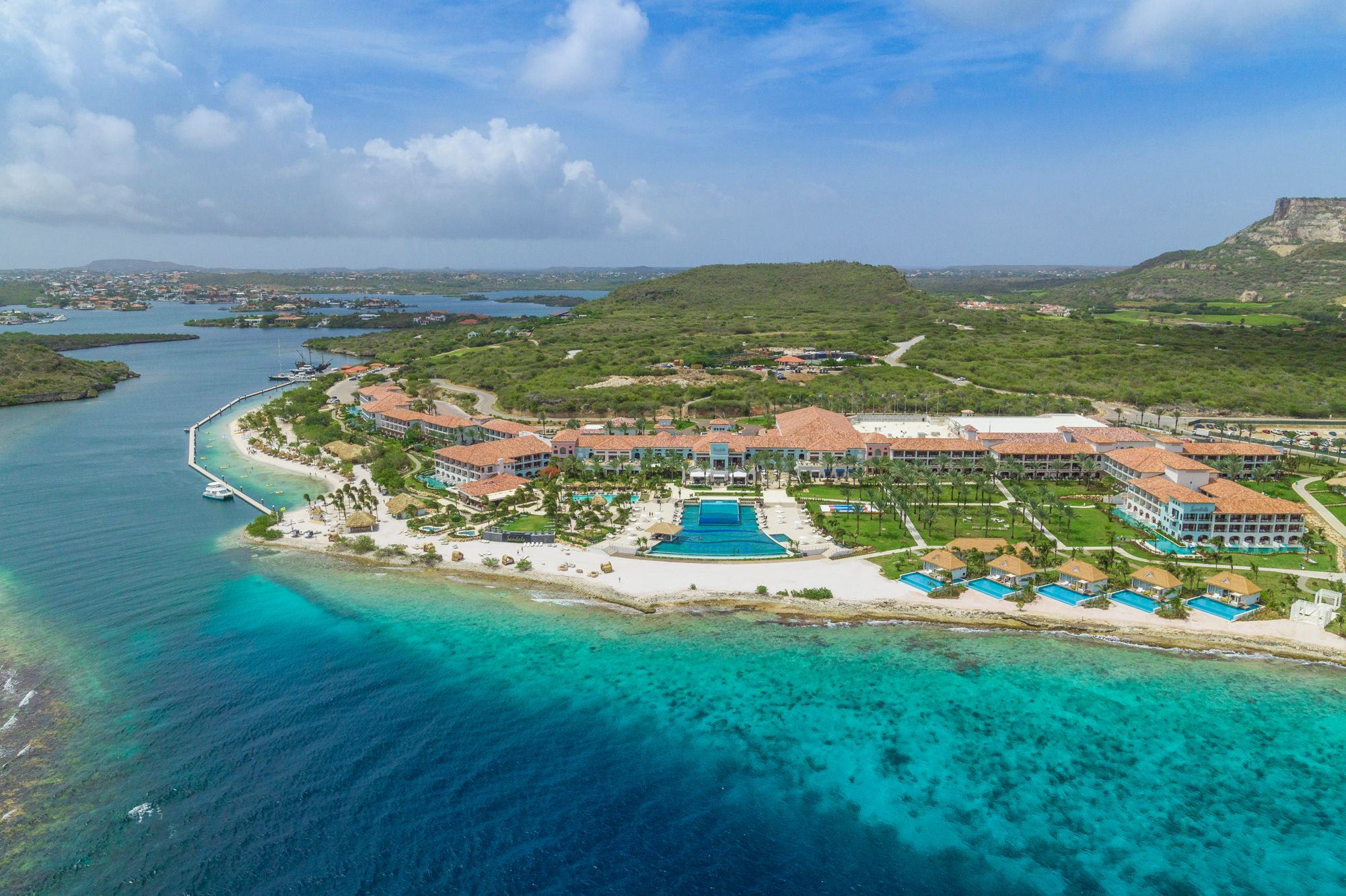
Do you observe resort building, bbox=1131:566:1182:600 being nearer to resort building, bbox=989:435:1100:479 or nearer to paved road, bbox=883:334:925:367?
resort building, bbox=989:435:1100:479

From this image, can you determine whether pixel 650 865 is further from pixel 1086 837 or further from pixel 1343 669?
pixel 1343 669

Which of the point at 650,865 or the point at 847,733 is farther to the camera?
the point at 847,733

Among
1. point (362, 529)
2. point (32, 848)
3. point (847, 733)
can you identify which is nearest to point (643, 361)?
point (362, 529)

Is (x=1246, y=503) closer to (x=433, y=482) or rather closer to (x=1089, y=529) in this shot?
(x=1089, y=529)

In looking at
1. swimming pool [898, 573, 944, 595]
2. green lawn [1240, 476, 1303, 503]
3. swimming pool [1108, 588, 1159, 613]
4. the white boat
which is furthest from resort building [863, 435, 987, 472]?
the white boat

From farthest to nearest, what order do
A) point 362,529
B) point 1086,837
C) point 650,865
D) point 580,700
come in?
point 362,529 → point 580,700 → point 1086,837 → point 650,865

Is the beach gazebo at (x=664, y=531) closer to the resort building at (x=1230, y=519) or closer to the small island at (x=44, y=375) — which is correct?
the resort building at (x=1230, y=519)

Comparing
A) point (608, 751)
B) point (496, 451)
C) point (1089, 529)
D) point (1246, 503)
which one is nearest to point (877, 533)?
point (1089, 529)
